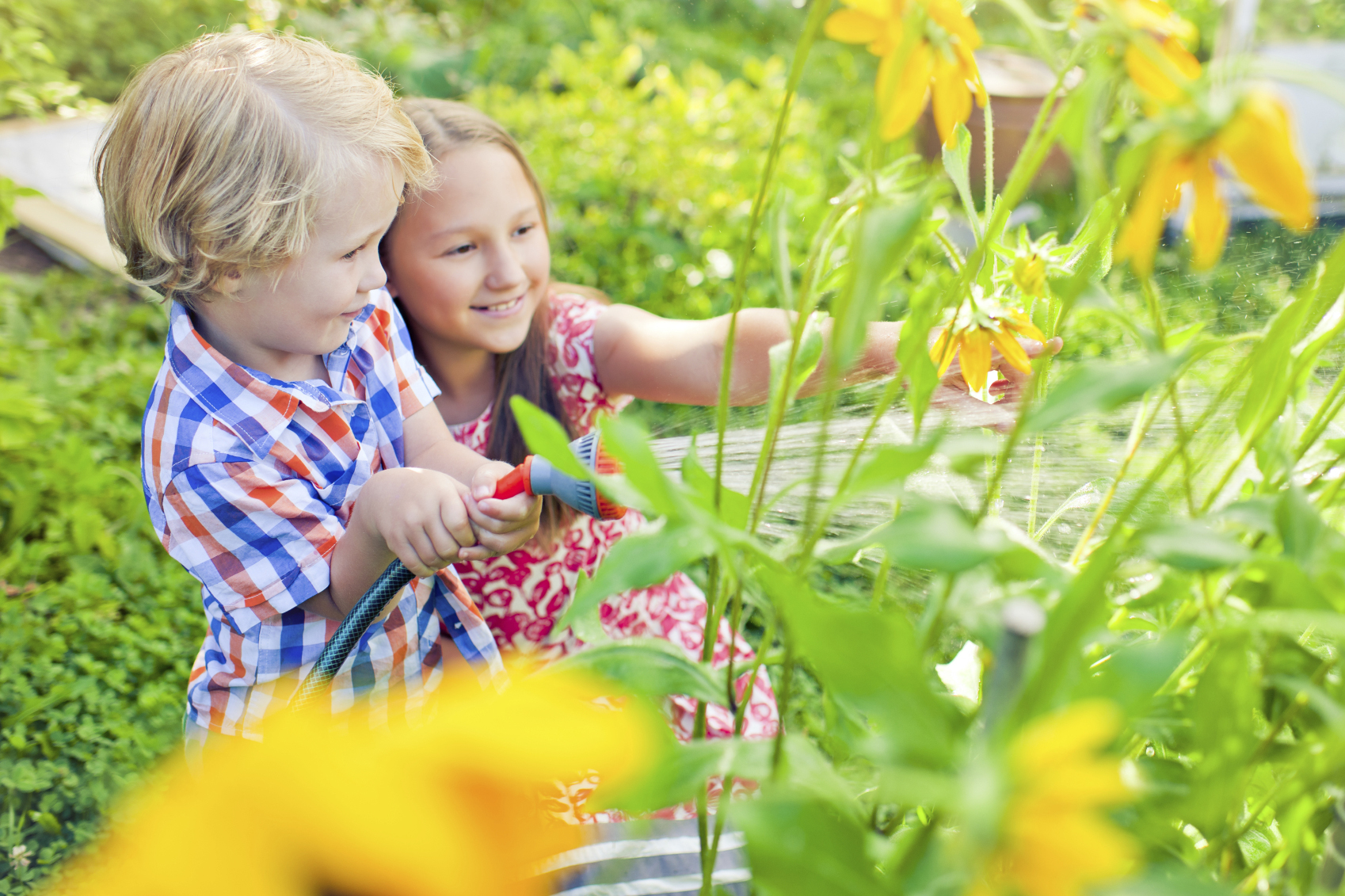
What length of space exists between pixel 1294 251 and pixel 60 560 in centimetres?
174

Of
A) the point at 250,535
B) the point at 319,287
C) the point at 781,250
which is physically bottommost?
the point at 250,535

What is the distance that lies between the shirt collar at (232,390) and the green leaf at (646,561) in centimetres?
66

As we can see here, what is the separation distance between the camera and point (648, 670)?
395 millimetres

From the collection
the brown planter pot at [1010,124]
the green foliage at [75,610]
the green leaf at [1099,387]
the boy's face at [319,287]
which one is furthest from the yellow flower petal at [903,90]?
the brown planter pot at [1010,124]

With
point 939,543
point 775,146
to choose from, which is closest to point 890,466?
point 939,543

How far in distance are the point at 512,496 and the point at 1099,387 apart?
50 cm

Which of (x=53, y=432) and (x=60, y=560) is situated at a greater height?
(x=53, y=432)

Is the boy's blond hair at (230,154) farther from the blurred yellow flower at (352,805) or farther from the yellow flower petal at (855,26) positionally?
the blurred yellow flower at (352,805)

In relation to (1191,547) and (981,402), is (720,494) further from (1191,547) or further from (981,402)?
(981,402)

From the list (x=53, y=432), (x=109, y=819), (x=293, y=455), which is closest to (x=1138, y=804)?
(x=293, y=455)

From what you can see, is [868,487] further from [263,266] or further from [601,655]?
[263,266]

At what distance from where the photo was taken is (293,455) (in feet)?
3.02

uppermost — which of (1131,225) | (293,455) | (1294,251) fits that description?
(1131,225)

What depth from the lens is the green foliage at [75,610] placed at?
1220mm
